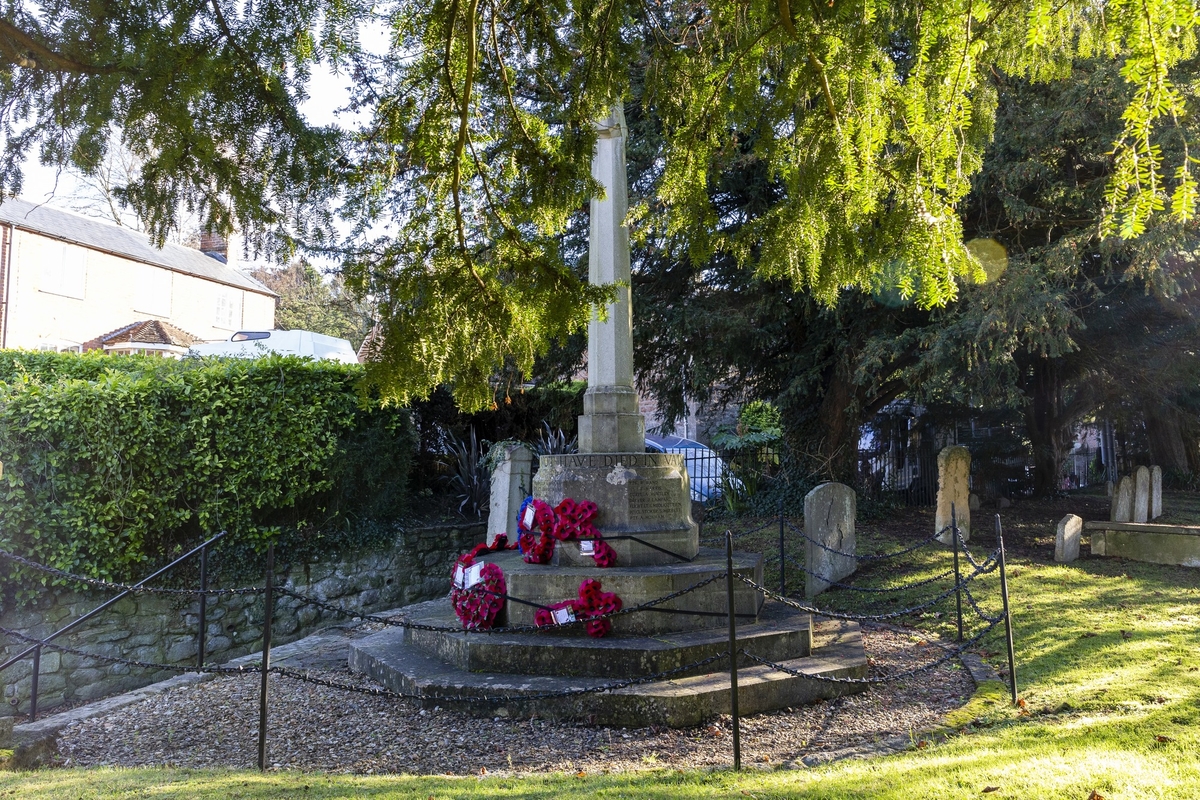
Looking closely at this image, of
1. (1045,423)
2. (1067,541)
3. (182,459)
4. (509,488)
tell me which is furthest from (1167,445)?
(182,459)

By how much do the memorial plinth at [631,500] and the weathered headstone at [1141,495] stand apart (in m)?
9.03

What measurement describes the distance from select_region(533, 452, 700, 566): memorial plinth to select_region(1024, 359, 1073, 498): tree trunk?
10.7 metres

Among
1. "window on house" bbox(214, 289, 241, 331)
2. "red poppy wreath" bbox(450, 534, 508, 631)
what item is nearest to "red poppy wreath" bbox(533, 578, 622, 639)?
"red poppy wreath" bbox(450, 534, 508, 631)

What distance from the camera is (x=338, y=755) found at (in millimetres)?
4762

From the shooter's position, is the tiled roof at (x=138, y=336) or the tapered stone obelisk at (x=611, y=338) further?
the tiled roof at (x=138, y=336)

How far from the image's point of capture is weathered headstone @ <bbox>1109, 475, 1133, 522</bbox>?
1210cm

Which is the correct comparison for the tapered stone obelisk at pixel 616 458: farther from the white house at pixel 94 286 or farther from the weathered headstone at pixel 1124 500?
the white house at pixel 94 286

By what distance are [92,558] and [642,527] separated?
19.3 ft

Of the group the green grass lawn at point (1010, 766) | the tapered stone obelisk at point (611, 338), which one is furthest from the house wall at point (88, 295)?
the green grass lawn at point (1010, 766)

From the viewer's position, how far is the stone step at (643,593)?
6.09 meters

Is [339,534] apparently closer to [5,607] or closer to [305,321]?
[5,607]

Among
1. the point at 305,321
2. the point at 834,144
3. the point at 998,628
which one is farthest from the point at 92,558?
the point at 305,321

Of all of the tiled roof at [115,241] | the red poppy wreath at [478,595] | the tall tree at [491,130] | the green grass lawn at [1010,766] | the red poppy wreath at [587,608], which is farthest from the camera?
the tiled roof at [115,241]

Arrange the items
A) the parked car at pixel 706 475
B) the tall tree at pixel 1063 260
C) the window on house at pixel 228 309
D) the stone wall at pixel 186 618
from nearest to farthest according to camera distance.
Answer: the stone wall at pixel 186 618
the tall tree at pixel 1063 260
the parked car at pixel 706 475
the window on house at pixel 228 309
